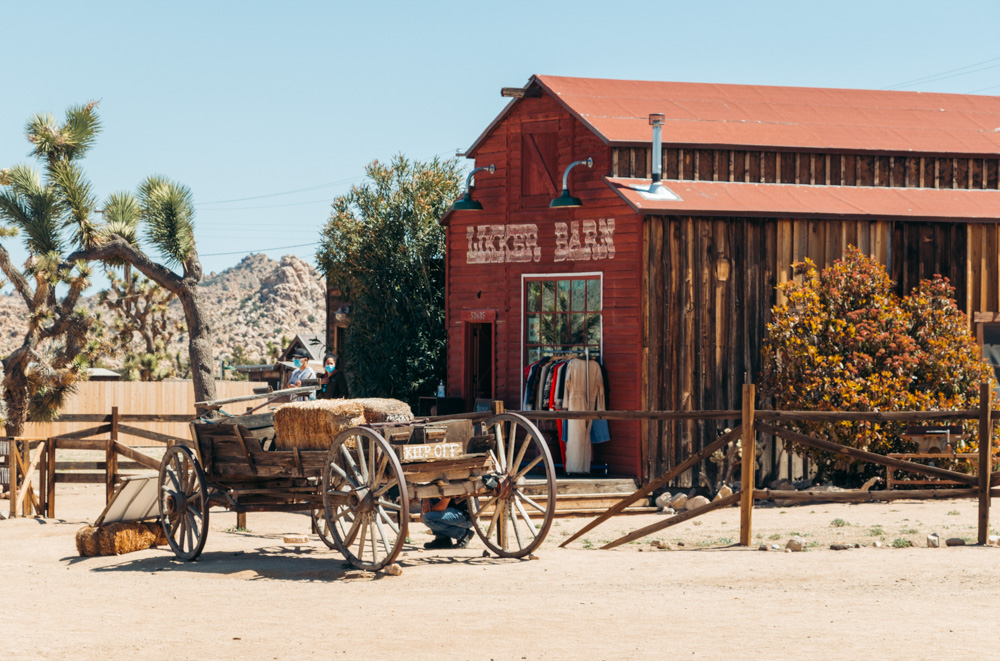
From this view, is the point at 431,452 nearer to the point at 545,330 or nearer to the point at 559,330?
the point at 559,330

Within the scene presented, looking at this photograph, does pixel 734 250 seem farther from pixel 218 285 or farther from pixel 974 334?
pixel 218 285

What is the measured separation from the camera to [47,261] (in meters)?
23.0

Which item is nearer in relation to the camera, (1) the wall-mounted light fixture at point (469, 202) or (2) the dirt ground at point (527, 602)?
(2) the dirt ground at point (527, 602)

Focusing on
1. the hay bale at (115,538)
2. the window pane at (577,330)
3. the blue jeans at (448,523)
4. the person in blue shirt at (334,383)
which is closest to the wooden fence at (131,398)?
the person in blue shirt at (334,383)

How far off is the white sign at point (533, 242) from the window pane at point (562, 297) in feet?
1.12

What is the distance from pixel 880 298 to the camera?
52.0 feet

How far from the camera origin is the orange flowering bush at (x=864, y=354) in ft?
50.4

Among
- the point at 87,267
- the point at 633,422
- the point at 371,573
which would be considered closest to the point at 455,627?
the point at 371,573

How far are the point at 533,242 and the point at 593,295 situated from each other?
1344 mm

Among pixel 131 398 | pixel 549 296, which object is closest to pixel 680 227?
pixel 549 296

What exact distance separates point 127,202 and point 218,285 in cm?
10074

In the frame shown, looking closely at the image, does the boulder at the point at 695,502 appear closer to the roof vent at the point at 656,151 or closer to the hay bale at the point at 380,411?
the roof vent at the point at 656,151

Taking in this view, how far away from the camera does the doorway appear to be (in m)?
18.8

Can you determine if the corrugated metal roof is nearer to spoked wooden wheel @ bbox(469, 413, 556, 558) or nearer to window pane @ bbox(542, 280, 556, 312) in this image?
window pane @ bbox(542, 280, 556, 312)
